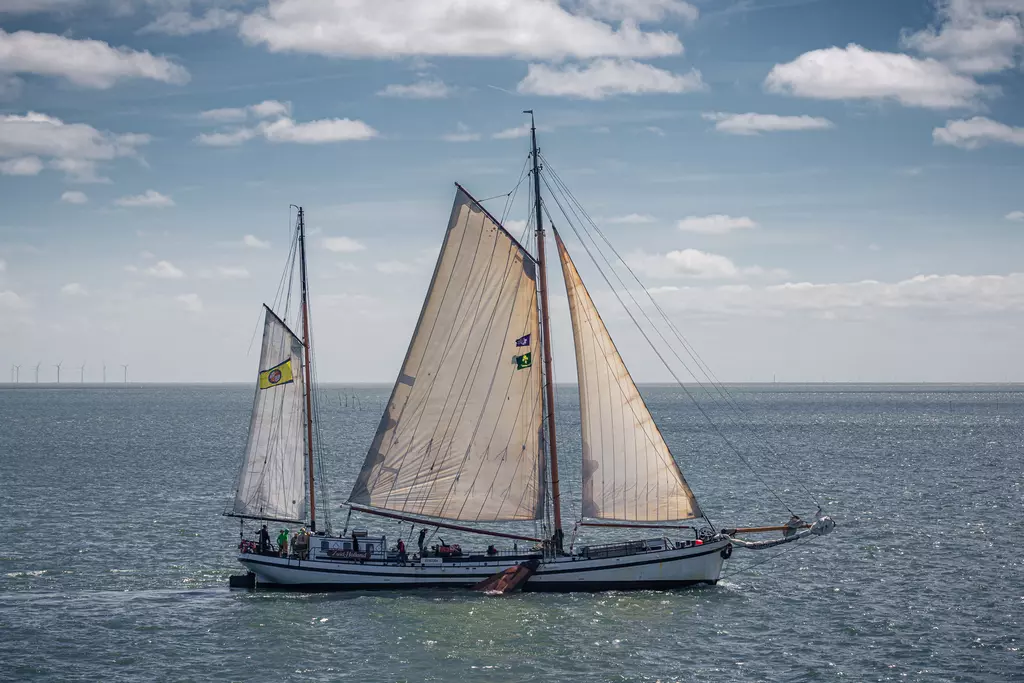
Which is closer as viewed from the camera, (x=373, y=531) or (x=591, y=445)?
(x=591, y=445)

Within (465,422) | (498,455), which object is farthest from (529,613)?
(465,422)

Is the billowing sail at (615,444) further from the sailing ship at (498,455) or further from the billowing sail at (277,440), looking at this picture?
the billowing sail at (277,440)

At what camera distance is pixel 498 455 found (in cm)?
5497

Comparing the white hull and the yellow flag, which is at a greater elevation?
the yellow flag

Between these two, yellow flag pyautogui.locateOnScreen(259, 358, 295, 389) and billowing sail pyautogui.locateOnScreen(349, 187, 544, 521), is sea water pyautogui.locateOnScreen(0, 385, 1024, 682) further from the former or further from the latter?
yellow flag pyautogui.locateOnScreen(259, 358, 295, 389)

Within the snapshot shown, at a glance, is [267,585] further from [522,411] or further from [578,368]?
[578,368]

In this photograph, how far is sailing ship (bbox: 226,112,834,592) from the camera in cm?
5322

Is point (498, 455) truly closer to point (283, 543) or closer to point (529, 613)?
point (529, 613)

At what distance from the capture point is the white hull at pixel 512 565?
173 feet

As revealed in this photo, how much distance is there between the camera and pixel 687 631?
46062 millimetres

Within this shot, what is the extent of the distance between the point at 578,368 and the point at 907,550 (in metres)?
26.1

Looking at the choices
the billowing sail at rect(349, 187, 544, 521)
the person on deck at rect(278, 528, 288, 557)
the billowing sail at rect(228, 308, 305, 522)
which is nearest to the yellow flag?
the billowing sail at rect(228, 308, 305, 522)

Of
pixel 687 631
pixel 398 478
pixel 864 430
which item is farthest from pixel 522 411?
pixel 864 430

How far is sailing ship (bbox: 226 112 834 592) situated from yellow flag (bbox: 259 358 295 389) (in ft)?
4.41
